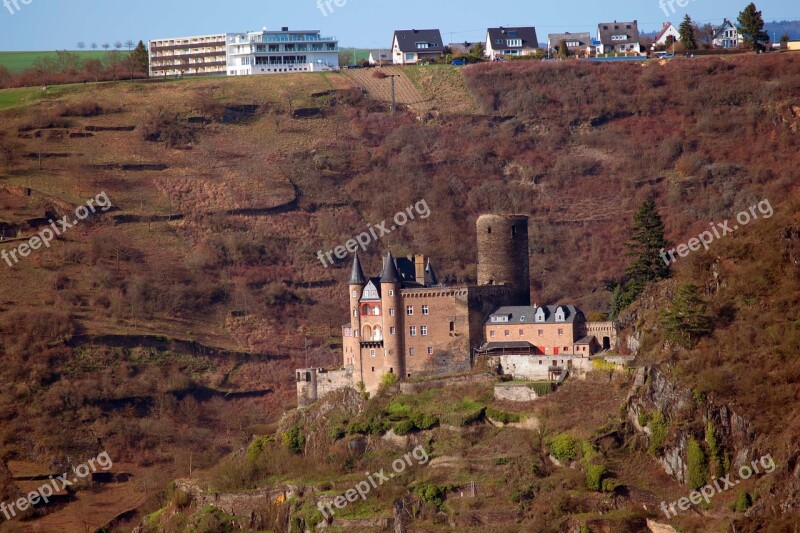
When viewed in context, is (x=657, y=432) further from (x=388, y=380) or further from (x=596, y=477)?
(x=388, y=380)

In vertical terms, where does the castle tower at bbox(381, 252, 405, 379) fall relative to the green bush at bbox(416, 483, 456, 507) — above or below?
A: above

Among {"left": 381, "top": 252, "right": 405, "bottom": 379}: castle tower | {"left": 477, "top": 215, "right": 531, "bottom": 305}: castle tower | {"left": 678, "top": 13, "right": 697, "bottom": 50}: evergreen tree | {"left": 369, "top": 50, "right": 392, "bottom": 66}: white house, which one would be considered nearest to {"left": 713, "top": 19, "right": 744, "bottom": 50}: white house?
{"left": 678, "top": 13, "right": 697, "bottom": 50}: evergreen tree

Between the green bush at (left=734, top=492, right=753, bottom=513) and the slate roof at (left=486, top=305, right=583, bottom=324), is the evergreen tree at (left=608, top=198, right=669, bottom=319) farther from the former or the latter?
the green bush at (left=734, top=492, right=753, bottom=513)

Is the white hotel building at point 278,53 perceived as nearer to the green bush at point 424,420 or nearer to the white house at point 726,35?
the white house at point 726,35

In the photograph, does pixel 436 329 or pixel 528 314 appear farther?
pixel 436 329

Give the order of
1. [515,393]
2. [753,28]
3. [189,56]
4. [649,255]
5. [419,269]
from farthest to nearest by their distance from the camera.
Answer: [189,56] → [753,28] → [419,269] → [649,255] → [515,393]

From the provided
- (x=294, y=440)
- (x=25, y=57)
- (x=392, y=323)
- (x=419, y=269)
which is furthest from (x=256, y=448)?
(x=25, y=57)

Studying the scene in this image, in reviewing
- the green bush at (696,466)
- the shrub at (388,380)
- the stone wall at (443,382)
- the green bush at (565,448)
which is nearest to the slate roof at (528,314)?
the stone wall at (443,382)
